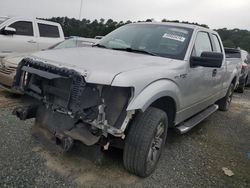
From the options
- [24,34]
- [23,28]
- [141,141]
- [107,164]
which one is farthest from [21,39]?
[141,141]

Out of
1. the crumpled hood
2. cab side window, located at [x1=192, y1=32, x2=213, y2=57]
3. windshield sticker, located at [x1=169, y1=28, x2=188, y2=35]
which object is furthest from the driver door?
the crumpled hood

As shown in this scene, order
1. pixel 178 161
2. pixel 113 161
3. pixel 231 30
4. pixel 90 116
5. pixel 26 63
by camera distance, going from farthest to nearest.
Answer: pixel 231 30, pixel 178 161, pixel 113 161, pixel 26 63, pixel 90 116

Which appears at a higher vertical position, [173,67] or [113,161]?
[173,67]

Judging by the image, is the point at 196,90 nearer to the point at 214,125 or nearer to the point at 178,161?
the point at 178,161

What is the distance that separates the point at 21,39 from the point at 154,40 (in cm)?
632

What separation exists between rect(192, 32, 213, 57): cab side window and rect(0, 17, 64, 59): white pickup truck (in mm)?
5884

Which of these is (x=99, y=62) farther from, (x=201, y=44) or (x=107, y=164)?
(x=201, y=44)

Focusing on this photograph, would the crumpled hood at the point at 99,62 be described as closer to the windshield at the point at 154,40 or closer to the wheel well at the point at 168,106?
the windshield at the point at 154,40

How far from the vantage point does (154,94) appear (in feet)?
9.77

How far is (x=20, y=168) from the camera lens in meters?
3.14

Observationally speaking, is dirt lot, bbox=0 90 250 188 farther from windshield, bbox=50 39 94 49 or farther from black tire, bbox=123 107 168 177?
windshield, bbox=50 39 94 49

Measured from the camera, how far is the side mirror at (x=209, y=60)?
358 centimetres

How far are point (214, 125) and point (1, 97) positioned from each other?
14.7 ft

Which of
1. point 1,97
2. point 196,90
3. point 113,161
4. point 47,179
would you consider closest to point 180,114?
point 196,90
